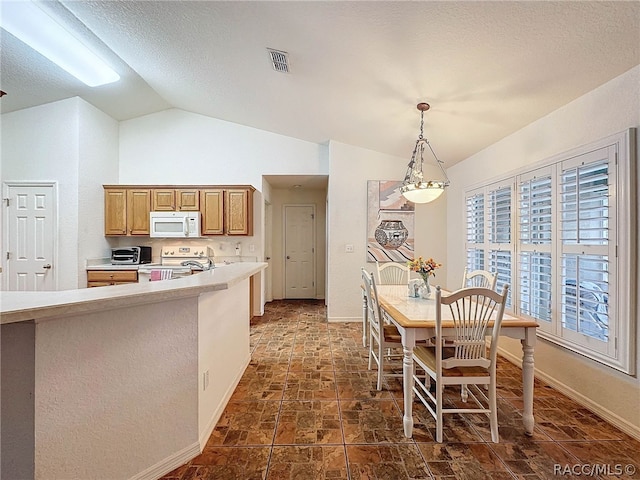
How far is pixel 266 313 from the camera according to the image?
5.22 metres

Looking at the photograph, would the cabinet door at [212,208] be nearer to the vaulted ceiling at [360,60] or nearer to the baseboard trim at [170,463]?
the vaulted ceiling at [360,60]

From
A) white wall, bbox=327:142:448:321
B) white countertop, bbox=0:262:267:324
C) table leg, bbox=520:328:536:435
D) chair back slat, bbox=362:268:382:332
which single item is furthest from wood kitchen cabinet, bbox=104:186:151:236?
table leg, bbox=520:328:536:435

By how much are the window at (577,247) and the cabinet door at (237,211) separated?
11.4ft

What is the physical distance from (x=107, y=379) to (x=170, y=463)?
0.64m

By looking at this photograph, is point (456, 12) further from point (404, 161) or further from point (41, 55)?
point (41, 55)

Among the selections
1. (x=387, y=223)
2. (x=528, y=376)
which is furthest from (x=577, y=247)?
(x=387, y=223)

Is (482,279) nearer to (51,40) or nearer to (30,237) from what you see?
(51,40)

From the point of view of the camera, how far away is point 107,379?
1387 millimetres

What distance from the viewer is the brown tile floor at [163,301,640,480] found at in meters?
1.63

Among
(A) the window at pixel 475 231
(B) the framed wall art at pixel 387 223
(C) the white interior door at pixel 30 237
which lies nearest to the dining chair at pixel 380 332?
(A) the window at pixel 475 231

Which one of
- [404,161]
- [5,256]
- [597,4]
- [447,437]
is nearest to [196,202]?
[5,256]

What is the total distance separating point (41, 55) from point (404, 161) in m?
4.69

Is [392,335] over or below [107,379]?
below

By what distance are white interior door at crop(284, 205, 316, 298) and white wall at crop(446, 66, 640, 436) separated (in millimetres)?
3882
